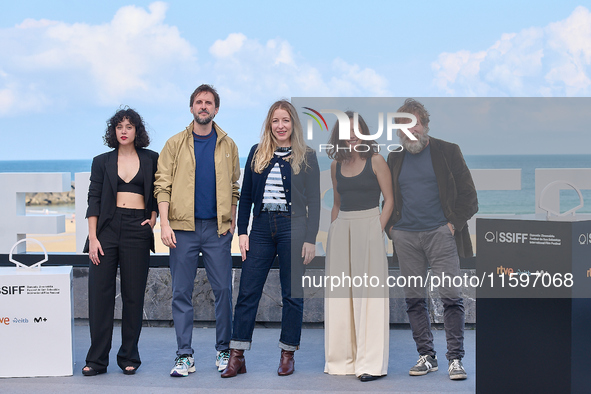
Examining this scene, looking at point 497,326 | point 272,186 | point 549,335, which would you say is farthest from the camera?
point 272,186

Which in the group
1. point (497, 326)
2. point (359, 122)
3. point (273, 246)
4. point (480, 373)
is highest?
point (359, 122)

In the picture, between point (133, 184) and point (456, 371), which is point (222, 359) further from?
point (456, 371)

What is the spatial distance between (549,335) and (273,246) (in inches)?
62.7

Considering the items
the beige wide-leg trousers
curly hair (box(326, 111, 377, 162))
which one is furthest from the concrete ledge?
curly hair (box(326, 111, 377, 162))

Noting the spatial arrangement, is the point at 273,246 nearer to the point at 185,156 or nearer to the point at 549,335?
the point at 185,156

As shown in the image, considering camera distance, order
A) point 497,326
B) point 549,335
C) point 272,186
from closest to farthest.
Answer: point 549,335 → point 497,326 → point 272,186

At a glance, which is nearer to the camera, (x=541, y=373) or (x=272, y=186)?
(x=541, y=373)

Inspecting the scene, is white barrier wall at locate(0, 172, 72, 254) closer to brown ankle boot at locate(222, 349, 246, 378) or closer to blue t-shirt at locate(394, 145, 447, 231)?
brown ankle boot at locate(222, 349, 246, 378)

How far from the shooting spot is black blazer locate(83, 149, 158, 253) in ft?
11.7

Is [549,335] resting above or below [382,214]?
below

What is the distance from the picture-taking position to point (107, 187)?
3586mm

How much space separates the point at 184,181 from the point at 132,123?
0.49 meters

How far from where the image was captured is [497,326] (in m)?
2.98

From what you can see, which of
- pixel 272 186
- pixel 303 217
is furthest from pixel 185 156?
pixel 303 217
